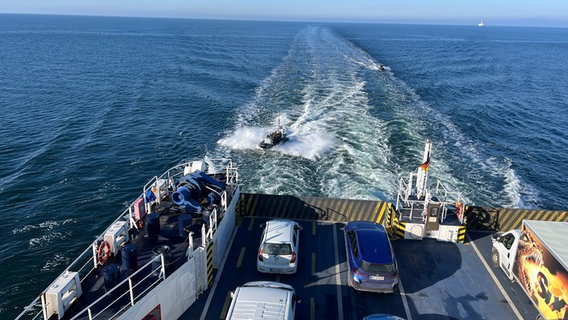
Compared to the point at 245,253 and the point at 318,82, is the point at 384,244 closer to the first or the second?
the point at 245,253

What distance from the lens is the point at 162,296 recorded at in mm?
12016

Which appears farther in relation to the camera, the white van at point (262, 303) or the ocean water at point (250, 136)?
the ocean water at point (250, 136)

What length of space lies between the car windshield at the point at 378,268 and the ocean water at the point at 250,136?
13.1 m

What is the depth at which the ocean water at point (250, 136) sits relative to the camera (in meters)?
26.9

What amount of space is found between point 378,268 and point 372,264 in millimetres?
252

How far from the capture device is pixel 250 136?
127ft

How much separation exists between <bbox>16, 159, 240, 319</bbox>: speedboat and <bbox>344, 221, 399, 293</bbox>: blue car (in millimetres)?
5201

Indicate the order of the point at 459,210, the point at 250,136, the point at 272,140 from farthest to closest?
the point at 250,136
the point at 272,140
the point at 459,210

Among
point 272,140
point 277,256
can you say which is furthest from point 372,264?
point 272,140

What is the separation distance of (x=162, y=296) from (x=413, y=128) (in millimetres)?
34319

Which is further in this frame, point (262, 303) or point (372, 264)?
point (372, 264)

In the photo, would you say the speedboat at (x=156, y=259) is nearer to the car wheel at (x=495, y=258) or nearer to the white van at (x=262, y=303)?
the white van at (x=262, y=303)

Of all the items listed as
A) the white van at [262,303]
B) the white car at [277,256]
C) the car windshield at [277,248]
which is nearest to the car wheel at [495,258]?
the white car at [277,256]

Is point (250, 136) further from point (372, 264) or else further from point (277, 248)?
point (372, 264)
